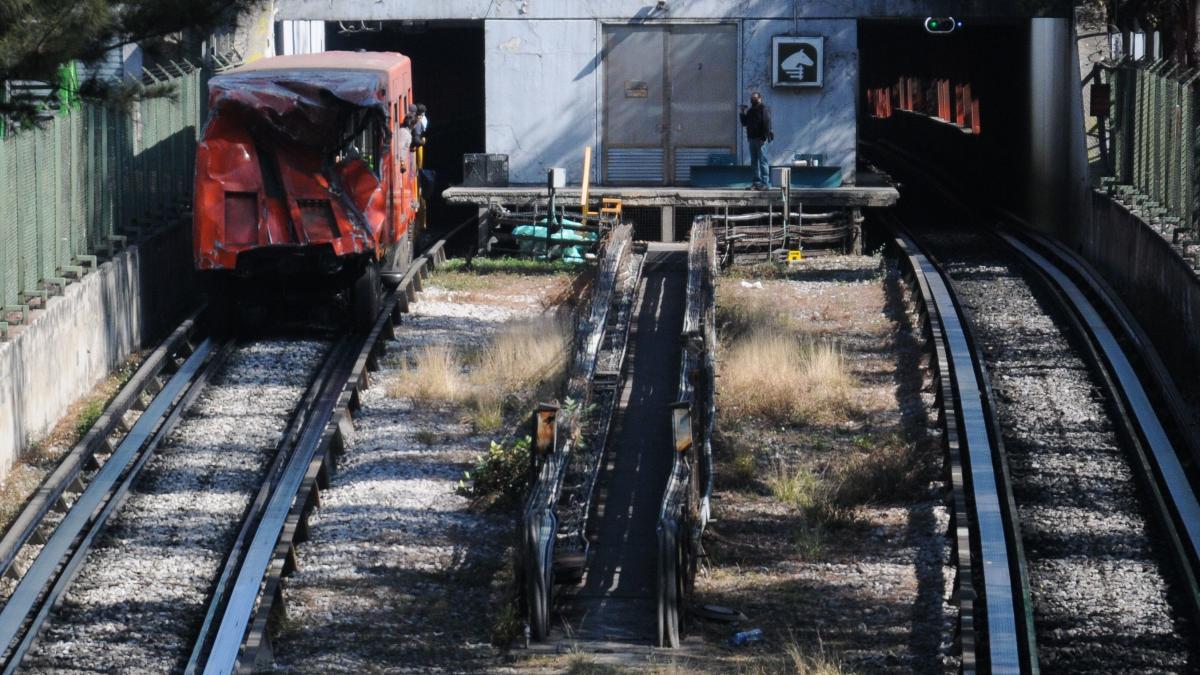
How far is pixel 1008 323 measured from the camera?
18.7 meters

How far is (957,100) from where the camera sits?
4697 cm

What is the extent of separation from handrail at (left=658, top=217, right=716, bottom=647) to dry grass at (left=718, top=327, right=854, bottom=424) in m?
0.62

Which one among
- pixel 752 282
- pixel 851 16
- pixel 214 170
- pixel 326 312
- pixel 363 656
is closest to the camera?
pixel 363 656

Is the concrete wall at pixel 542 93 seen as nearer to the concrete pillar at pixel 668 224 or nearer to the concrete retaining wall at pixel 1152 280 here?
the concrete pillar at pixel 668 224

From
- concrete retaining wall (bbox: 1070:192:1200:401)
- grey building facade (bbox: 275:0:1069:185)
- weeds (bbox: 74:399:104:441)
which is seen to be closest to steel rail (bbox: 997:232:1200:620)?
concrete retaining wall (bbox: 1070:192:1200:401)

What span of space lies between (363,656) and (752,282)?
535 inches

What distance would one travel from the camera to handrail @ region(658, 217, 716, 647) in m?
9.96

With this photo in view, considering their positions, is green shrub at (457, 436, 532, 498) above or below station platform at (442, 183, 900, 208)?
below

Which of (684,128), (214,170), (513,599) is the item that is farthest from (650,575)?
(684,128)

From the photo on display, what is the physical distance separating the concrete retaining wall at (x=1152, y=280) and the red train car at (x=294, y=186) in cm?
819

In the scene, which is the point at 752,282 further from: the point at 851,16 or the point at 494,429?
the point at 494,429

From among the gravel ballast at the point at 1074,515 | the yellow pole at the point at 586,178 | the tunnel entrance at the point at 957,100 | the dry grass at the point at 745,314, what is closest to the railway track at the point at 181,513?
the dry grass at the point at 745,314

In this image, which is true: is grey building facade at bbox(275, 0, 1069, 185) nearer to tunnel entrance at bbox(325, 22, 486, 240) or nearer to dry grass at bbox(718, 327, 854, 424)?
tunnel entrance at bbox(325, 22, 486, 240)

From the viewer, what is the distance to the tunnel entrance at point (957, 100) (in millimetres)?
31953
